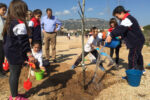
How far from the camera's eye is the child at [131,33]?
291 centimetres

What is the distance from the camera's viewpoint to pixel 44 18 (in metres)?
4.75

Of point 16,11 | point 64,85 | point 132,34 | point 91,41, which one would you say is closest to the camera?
point 16,11

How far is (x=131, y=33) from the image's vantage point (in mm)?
3004

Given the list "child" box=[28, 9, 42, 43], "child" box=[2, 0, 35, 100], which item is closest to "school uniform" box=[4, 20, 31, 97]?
"child" box=[2, 0, 35, 100]

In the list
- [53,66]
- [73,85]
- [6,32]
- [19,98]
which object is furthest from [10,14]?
[53,66]

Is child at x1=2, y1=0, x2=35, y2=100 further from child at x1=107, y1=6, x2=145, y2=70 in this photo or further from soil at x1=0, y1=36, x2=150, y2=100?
child at x1=107, y1=6, x2=145, y2=70

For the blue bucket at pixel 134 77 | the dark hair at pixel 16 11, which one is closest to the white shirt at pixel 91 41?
the blue bucket at pixel 134 77

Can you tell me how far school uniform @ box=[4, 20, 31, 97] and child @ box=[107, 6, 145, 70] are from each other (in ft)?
6.29

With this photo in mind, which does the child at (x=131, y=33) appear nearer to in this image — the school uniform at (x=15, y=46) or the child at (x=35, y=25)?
the school uniform at (x=15, y=46)

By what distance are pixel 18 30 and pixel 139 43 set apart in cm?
252

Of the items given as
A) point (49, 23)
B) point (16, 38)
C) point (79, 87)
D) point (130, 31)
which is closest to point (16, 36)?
point (16, 38)

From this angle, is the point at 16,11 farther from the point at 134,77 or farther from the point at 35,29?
the point at 134,77

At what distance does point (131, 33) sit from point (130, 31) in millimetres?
51

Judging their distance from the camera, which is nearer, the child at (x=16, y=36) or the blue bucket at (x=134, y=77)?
the child at (x=16, y=36)
